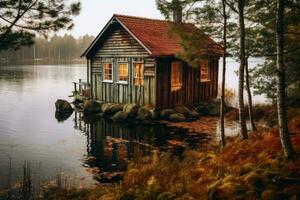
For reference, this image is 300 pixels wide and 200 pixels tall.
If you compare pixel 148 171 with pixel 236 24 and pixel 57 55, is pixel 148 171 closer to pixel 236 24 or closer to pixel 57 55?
pixel 236 24

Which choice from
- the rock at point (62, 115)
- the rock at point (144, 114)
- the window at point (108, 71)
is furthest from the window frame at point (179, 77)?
the rock at point (62, 115)

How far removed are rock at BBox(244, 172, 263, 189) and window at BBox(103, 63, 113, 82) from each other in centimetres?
1838

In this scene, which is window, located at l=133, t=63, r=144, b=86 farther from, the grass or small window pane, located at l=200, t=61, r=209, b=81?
the grass

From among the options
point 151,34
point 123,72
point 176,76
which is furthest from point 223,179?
point 123,72

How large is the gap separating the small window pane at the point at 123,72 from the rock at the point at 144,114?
301 cm

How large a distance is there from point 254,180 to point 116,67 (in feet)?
59.0

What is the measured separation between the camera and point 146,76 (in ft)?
72.0

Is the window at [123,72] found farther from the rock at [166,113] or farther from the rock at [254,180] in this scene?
the rock at [254,180]

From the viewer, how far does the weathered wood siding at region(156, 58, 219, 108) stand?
21.5 metres

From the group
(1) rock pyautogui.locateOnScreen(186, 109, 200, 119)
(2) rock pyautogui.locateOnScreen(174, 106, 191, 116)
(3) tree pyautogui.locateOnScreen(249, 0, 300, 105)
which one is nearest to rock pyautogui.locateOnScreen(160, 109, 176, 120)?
(2) rock pyautogui.locateOnScreen(174, 106, 191, 116)

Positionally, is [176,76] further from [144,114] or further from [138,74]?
[144,114]

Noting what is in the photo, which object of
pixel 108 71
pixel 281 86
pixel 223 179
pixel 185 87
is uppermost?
pixel 108 71

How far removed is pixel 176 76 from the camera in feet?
74.3

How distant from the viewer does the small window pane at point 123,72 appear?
931 inches
